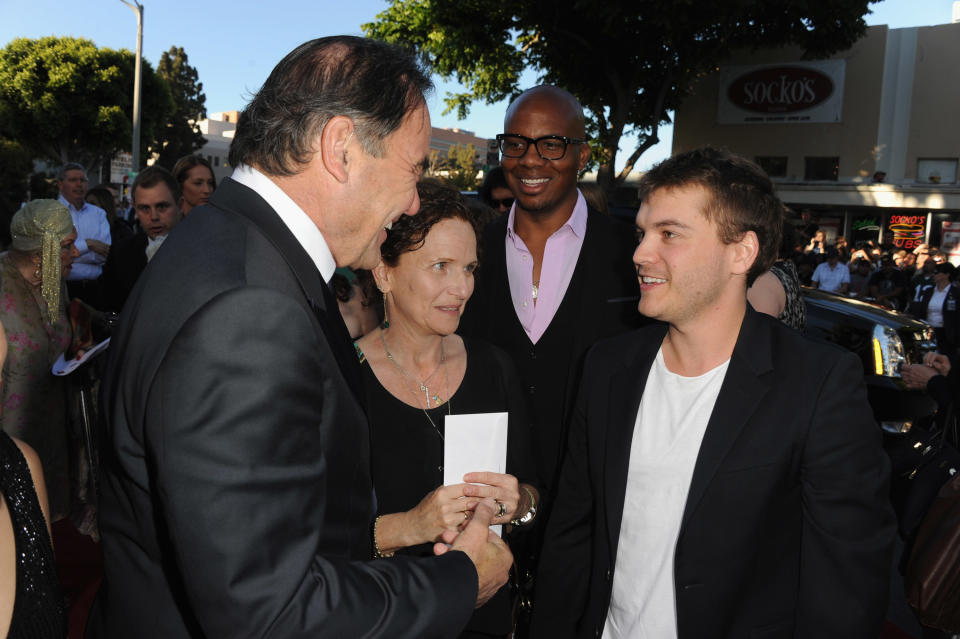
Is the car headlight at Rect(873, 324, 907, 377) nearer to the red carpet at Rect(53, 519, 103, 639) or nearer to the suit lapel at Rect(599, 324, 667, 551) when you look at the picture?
the suit lapel at Rect(599, 324, 667, 551)

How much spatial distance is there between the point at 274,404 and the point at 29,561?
2.91ft

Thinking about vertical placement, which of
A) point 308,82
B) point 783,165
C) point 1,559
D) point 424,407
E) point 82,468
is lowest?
point 82,468

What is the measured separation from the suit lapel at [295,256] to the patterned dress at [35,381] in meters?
3.28

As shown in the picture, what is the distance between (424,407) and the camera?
234 centimetres

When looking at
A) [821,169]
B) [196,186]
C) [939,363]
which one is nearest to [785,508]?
[939,363]

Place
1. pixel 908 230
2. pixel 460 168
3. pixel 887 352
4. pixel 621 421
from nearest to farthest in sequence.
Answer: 1. pixel 621 421
2. pixel 887 352
3. pixel 908 230
4. pixel 460 168

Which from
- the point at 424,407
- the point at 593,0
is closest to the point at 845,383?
the point at 424,407

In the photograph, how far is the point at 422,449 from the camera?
2.28 m

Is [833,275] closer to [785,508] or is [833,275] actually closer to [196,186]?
[196,186]

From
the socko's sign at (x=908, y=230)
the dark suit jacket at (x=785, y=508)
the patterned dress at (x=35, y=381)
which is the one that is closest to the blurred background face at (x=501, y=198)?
the patterned dress at (x=35, y=381)

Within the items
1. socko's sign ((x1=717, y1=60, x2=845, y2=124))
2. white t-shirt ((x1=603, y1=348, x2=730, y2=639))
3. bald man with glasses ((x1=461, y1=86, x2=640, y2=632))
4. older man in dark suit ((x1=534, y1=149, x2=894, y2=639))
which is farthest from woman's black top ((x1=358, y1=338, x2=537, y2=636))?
socko's sign ((x1=717, y1=60, x2=845, y2=124))

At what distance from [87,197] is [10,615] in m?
8.71

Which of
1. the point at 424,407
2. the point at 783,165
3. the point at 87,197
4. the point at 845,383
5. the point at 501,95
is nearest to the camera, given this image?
the point at 845,383

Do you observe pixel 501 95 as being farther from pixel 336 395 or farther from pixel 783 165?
pixel 336 395
